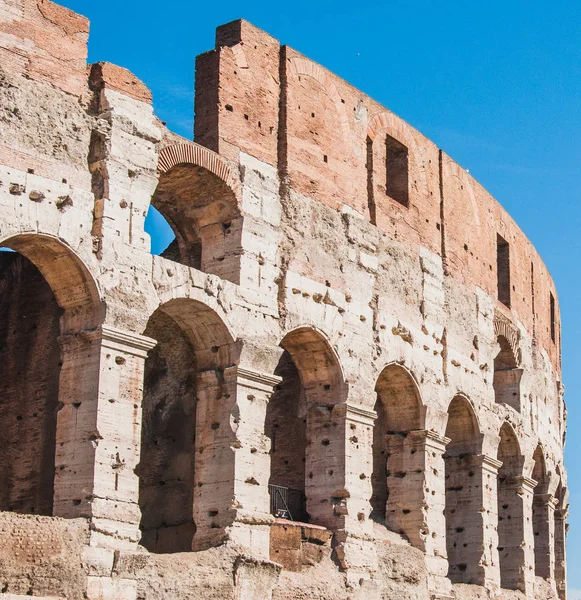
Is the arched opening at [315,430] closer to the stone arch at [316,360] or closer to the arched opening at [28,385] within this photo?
the stone arch at [316,360]

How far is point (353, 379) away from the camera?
17.7 m

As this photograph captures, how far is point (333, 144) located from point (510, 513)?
313 inches

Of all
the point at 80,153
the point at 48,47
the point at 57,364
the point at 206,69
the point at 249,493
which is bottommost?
the point at 249,493

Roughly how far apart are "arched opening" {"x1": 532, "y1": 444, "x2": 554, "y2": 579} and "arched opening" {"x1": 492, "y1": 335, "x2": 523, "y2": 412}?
1.62 m

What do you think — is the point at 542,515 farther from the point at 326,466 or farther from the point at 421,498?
the point at 326,466

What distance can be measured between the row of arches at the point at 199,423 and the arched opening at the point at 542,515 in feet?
11.0

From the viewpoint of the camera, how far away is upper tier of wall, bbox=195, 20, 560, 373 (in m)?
16.8

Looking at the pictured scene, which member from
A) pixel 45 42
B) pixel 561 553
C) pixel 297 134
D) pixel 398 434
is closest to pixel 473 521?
pixel 398 434

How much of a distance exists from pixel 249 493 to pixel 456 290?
685 cm

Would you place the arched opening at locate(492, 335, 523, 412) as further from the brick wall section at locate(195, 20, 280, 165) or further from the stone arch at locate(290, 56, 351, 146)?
the brick wall section at locate(195, 20, 280, 165)

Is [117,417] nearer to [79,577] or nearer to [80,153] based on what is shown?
[79,577]

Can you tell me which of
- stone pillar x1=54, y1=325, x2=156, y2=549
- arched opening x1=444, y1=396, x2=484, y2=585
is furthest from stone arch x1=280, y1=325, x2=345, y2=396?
arched opening x1=444, y1=396, x2=484, y2=585

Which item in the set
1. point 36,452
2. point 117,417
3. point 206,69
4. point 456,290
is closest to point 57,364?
point 36,452

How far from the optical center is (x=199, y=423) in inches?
628
